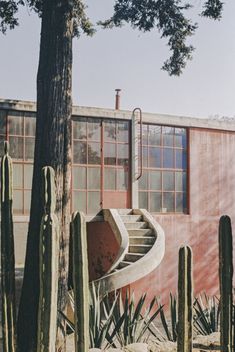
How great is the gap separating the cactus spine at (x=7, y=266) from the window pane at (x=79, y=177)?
8.17m

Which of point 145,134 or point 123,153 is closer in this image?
point 123,153

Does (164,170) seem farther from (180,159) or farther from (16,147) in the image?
(16,147)

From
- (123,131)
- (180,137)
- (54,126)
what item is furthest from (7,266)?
(180,137)

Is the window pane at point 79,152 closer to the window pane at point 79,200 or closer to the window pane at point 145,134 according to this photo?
the window pane at point 79,200

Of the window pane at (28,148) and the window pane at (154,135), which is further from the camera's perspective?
the window pane at (154,135)

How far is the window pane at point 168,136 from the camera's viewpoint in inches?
597

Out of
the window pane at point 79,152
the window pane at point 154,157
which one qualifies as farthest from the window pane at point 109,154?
the window pane at point 154,157

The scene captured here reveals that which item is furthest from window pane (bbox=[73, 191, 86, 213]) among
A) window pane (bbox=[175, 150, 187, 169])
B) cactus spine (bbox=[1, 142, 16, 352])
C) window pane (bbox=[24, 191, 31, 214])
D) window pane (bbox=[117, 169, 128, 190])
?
cactus spine (bbox=[1, 142, 16, 352])

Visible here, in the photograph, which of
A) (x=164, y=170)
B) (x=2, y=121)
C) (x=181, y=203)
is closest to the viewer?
(x=2, y=121)

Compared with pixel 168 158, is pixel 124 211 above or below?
below

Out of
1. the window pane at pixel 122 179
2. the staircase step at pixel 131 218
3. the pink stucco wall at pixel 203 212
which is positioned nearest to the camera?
the staircase step at pixel 131 218

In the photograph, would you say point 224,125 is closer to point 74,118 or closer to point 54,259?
point 74,118

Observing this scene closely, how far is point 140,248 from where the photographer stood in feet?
41.2

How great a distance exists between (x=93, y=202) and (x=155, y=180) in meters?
2.18
